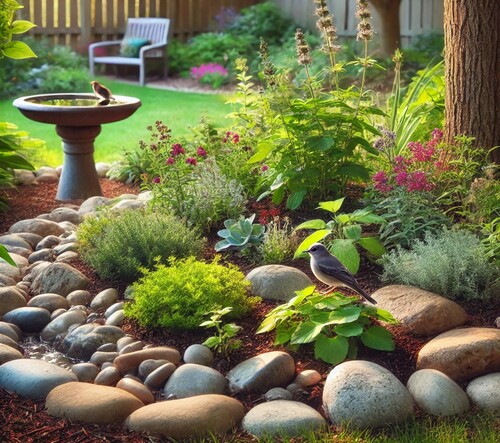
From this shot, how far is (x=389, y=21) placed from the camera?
44.6 feet

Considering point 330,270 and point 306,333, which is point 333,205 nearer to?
point 330,270

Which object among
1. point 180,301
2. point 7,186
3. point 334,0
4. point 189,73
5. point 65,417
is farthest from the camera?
point 334,0

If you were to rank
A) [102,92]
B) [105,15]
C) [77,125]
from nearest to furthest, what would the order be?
[77,125] → [102,92] → [105,15]

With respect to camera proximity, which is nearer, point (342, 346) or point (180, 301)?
point (342, 346)

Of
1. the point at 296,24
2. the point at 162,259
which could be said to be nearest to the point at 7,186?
the point at 162,259

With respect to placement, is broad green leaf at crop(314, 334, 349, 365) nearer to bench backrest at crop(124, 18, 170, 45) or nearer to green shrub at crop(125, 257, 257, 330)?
green shrub at crop(125, 257, 257, 330)

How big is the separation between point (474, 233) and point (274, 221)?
1263 millimetres

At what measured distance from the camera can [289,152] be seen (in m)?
5.84

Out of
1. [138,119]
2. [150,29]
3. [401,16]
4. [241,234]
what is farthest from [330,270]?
[401,16]

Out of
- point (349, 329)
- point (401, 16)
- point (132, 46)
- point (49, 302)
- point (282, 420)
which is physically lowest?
point (282, 420)

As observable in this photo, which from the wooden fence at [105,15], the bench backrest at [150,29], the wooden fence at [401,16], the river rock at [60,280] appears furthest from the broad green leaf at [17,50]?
the wooden fence at [401,16]

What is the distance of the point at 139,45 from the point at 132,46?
12 cm

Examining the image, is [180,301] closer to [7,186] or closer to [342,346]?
[342,346]

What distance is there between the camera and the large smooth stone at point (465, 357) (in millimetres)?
4176
